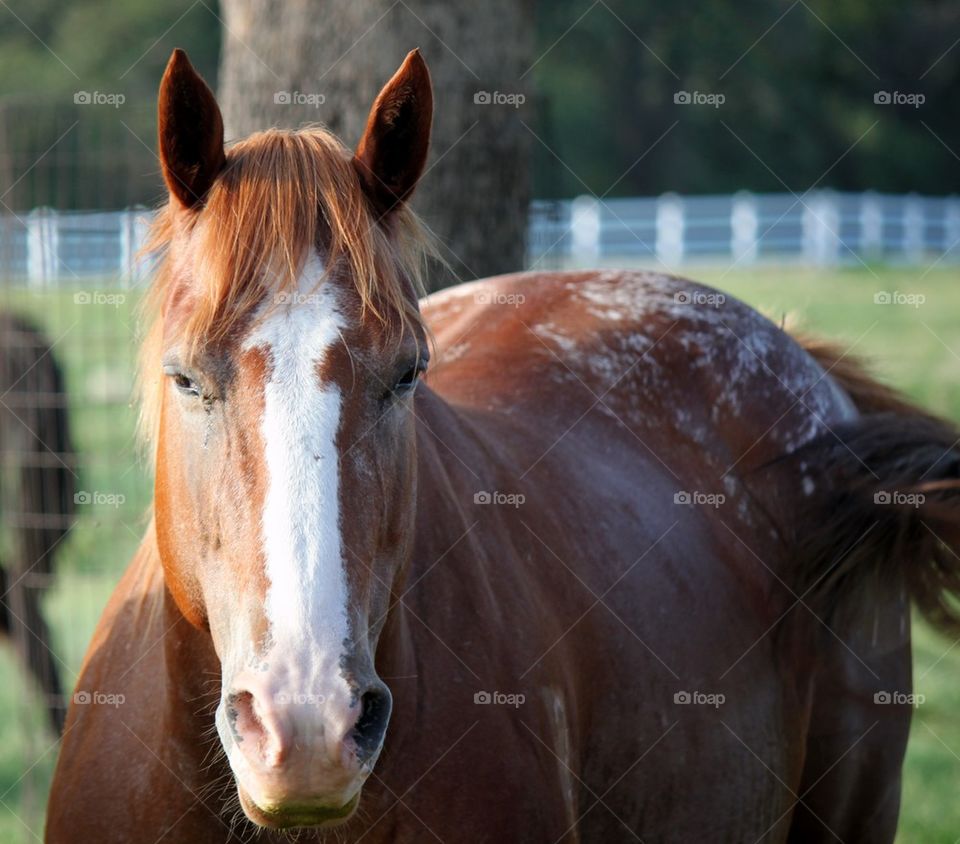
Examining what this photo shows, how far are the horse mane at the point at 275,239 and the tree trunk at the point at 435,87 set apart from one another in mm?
2338

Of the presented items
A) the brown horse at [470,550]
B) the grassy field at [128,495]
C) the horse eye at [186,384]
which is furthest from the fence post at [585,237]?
the horse eye at [186,384]

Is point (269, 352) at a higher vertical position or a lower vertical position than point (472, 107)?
lower

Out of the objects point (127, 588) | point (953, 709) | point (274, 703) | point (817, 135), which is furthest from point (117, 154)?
point (817, 135)

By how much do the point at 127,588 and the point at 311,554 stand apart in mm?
1117

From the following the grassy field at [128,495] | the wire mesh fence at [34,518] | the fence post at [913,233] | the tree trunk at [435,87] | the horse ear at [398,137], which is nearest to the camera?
the horse ear at [398,137]

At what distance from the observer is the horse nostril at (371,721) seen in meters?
1.95

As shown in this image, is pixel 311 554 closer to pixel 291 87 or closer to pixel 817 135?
pixel 291 87

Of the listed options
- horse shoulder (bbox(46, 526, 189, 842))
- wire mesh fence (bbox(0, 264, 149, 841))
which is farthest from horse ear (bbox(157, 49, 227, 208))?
wire mesh fence (bbox(0, 264, 149, 841))

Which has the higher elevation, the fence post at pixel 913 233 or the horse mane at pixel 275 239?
the horse mane at pixel 275 239

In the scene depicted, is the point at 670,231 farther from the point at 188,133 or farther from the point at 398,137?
the point at 188,133

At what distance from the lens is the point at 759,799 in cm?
335

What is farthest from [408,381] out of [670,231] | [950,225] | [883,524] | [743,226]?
[950,225]

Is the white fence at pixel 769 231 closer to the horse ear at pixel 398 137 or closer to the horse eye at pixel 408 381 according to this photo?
the horse ear at pixel 398 137

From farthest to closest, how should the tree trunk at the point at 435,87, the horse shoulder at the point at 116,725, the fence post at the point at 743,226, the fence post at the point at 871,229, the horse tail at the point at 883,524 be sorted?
the fence post at the point at 871,229
the fence post at the point at 743,226
the tree trunk at the point at 435,87
the horse tail at the point at 883,524
the horse shoulder at the point at 116,725
